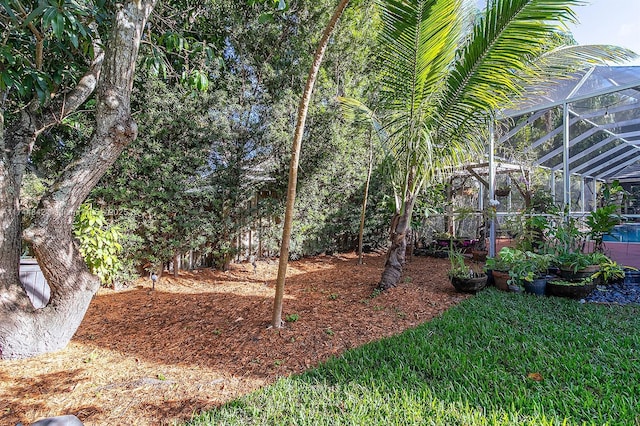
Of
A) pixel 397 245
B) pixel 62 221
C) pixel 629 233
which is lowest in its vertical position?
pixel 397 245

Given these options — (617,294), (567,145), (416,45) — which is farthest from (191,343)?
(567,145)

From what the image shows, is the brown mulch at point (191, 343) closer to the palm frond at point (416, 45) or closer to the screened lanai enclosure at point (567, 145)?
the palm frond at point (416, 45)

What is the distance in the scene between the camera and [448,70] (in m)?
3.92

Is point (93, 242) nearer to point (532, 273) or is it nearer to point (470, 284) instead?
point (470, 284)

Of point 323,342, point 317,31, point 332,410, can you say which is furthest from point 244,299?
point 317,31

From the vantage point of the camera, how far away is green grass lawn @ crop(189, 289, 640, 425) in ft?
5.81

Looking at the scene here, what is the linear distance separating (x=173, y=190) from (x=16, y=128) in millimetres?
2036

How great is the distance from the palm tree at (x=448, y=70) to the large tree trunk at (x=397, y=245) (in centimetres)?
1

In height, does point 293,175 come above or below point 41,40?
below

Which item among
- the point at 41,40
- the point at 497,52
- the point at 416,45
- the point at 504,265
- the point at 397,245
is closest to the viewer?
the point at 41,40

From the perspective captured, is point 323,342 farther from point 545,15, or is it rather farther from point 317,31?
point 317,31

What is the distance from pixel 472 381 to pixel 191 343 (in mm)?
2341

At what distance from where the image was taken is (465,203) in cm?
1193

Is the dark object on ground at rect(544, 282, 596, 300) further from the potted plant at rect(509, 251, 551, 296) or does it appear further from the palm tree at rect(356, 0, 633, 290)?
the palm tree at rect(356, 0, 633, 290)
